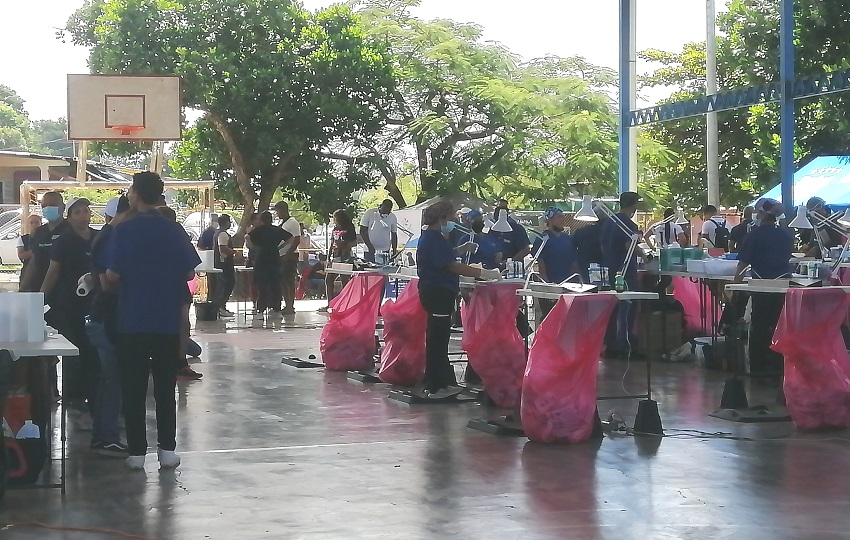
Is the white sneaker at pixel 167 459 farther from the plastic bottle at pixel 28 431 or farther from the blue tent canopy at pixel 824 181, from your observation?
the blue tent canopy at pixel 824 181

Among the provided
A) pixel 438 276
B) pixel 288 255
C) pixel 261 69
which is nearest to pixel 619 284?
pixel 438 276

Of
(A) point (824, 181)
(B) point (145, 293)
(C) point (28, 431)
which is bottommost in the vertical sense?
(C) point (28, 431)

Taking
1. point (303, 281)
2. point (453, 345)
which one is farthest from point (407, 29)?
point (453, 345)

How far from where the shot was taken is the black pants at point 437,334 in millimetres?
8969

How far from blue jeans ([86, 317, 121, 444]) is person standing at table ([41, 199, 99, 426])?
548 millimetres

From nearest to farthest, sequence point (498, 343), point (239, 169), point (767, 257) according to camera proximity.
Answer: point (498, 343) < point (767, 257) < point (239, 169)

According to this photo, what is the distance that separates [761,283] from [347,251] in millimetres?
7935

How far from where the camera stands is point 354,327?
1152cm

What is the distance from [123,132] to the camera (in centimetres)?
1869

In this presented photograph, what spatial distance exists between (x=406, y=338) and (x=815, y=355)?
3.67 meters

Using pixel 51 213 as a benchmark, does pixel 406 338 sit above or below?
below

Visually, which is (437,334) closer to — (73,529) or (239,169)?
(73,529)

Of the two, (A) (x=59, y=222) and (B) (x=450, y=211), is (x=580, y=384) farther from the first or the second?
(A) (x=59, y=222)

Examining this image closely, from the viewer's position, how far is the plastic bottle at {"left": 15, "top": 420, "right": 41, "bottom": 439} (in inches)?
245
